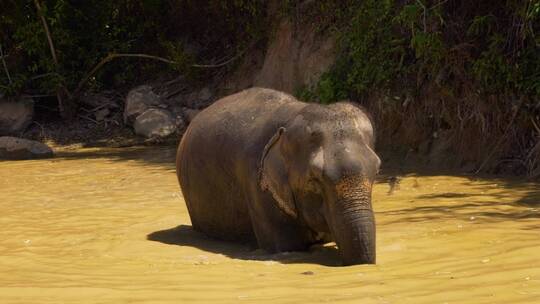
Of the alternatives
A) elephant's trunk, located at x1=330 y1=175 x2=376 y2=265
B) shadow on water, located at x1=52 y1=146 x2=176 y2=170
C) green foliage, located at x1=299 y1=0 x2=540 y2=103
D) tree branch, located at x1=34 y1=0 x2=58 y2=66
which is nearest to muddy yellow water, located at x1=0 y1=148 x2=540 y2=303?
elephant's trunk, located at x1=330 y1=175 x2=376 y2=265

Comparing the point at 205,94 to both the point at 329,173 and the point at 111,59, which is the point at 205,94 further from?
the point at 329,173

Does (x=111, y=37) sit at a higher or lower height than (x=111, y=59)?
higher

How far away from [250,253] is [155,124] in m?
10.5

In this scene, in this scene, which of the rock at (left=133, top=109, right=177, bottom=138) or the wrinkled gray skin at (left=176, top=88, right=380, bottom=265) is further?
the rock at (left=133, top=109, right=177, bottom=138)

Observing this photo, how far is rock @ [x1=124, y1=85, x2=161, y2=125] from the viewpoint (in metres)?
18.3

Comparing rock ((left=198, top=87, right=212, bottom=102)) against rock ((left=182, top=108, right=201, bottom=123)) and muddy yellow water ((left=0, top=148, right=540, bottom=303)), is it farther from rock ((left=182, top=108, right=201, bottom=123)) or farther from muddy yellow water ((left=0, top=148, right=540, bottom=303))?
muddy yellow water ((left=0, top=148, right=540, bottom=303))

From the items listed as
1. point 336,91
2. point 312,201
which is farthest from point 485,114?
point 312,201

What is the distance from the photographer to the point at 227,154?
7.64 m

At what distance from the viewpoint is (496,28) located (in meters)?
12.2

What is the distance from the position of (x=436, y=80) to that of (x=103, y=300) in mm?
8349

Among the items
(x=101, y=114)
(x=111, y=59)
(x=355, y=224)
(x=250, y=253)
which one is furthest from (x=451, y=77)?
(x=111, y=59)

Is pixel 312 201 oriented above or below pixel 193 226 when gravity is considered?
above

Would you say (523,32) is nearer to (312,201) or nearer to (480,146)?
(480,146)

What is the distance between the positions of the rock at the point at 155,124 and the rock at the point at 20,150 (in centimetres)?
192
